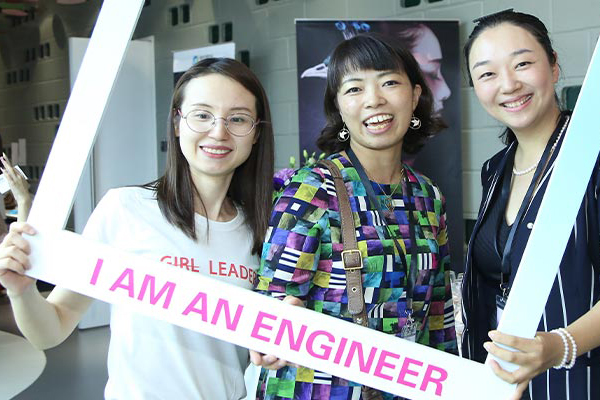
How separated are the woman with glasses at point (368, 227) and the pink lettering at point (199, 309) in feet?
1.01

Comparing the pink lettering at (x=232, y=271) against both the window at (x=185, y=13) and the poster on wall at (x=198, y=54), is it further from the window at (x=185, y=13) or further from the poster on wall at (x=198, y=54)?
the window at (x=185, y=13)

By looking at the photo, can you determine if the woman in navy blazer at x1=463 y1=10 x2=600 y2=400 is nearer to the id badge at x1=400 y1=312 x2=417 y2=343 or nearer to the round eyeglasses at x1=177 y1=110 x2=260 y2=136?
the id badge at x1=400 y1=312 x2=417 y2=343

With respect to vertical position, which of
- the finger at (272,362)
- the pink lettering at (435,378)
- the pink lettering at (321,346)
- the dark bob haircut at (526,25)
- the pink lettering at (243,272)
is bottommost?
the finger at (272,362)

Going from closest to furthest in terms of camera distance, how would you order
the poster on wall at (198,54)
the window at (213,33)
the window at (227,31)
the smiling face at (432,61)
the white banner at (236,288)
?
1. the white banner at (236,288)
2. the smiling face at (432,61)
3. the poster on wall at (198,54)
4. the window at (227,31)
5. the window at (213,33)

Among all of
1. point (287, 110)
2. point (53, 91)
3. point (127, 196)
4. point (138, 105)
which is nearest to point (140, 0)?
point (127, 196)

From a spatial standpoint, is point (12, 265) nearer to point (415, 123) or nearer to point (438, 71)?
point (415, 123)

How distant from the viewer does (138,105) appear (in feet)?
19.4

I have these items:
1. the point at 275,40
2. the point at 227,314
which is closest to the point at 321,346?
the point at 227,314

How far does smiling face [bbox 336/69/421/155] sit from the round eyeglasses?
249 mm

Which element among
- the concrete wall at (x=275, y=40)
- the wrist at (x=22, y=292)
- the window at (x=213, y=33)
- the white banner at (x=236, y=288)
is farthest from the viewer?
the window at (x=213, y=33)

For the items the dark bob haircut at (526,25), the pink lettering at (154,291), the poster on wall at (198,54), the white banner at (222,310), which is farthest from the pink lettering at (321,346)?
the poster on wall at (198,54)

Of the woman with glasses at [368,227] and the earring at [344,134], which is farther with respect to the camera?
the earring at [344,134]

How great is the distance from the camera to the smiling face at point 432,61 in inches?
142

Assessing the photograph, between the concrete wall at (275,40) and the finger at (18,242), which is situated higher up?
the concrete wall at (275,40)
